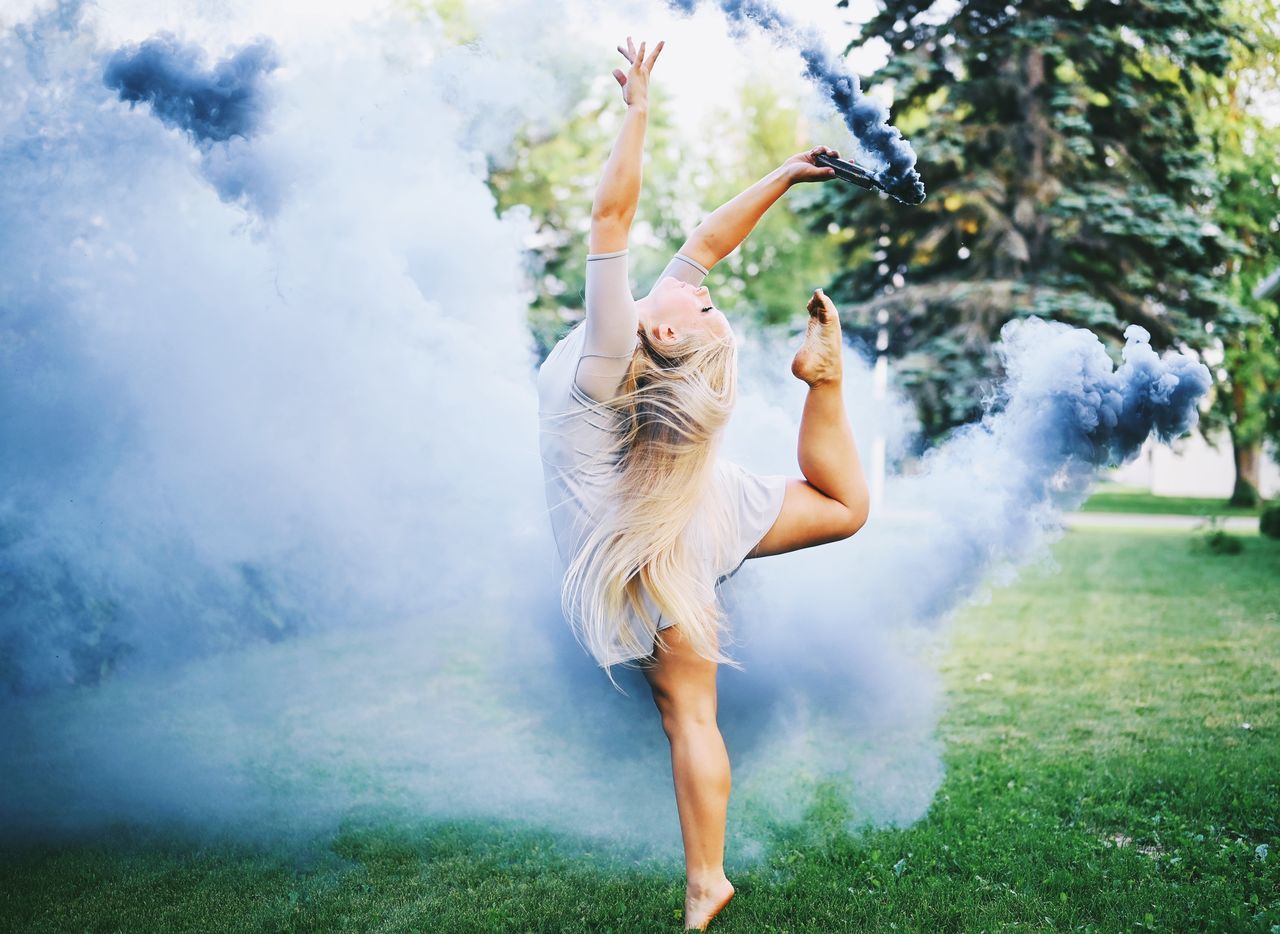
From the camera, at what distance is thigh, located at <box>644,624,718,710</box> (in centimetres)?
304

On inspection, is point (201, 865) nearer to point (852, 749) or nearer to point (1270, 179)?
point (852, 749)

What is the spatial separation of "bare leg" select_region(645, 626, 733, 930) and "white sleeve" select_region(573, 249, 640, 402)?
0.78 metres

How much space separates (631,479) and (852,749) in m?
2.44

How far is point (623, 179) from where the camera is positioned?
2.67 meters

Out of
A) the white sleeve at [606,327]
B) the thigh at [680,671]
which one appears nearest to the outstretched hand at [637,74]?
the white sleeve at [606,327]

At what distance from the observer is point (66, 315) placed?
340 cm

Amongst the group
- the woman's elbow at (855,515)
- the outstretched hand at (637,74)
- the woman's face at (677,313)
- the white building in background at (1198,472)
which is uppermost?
the outstretched hand at (637,74)

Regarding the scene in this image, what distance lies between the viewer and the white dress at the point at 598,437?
8.86 ft

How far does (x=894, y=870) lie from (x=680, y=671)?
3.73 ft

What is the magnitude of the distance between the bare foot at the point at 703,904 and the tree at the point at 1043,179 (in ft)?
32.9

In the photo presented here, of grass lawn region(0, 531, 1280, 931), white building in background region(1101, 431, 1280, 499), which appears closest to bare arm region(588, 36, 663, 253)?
grass lawn region(0, 531, 1280, 931)

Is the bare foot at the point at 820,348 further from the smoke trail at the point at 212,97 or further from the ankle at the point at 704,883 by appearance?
the smoke trail at the point at 212,97

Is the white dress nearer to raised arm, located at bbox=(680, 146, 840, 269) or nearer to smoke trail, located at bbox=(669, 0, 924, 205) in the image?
raised arm, located at bbox=(680, 146, 840, 269)

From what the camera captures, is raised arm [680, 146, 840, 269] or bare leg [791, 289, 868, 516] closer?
bare leg [791, 289, 868, 516]
